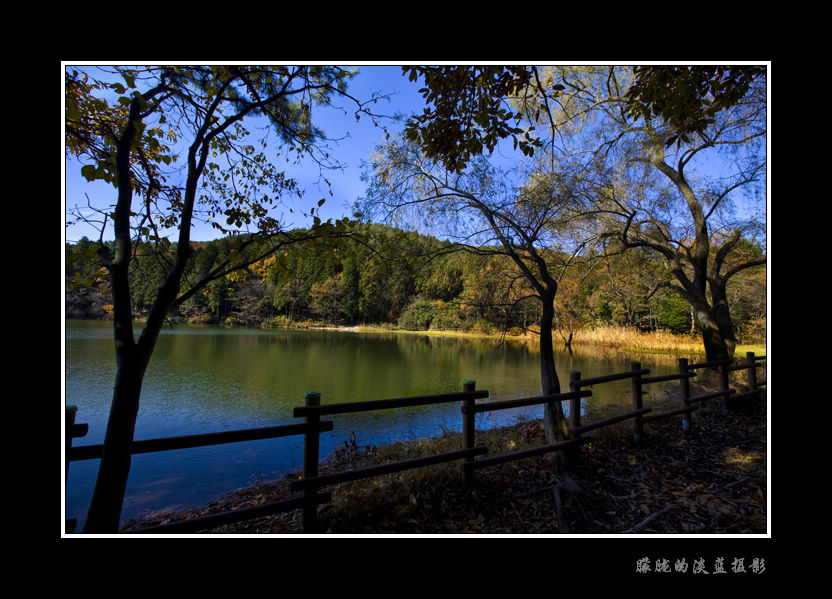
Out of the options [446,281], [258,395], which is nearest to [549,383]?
[446,281]

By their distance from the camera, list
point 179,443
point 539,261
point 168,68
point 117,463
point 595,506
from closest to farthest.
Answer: point 117,463, point 168,68, point 179,443, point 595,506, point 539,261

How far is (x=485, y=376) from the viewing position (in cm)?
1374

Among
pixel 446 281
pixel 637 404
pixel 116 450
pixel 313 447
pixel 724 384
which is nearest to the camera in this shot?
pixel 116 450

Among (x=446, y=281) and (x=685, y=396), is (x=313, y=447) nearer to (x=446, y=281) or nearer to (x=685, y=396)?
(x=446, y=281)

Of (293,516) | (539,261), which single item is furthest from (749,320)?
(293,516)

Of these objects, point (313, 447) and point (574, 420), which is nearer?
point (313, 447)

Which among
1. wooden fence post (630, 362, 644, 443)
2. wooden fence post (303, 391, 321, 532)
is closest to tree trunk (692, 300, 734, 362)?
wooden fence post (630, 362, 644, 443)

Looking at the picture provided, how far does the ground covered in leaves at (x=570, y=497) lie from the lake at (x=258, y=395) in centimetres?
150

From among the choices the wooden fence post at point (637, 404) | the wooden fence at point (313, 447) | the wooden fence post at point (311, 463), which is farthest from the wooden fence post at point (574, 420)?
the wooden fence post at point (311, 463)

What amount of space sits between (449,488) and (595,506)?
1.43 meters

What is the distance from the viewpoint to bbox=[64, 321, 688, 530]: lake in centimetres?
568

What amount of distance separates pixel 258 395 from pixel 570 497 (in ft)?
31.9

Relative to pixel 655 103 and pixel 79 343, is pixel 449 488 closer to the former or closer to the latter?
pixel 655 103

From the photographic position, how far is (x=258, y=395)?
1089 centimetres
